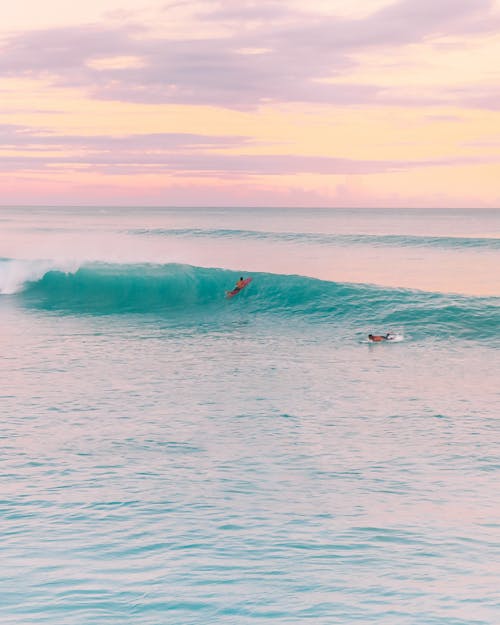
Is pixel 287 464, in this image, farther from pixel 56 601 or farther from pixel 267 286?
pixel 267 286

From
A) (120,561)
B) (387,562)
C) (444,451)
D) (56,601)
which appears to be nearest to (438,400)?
(444,451)

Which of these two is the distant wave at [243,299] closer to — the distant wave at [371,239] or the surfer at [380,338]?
the surfer at [380,338]

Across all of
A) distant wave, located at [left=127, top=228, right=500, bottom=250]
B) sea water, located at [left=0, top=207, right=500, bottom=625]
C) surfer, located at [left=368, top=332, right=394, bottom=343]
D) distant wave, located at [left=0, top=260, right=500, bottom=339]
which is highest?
distant wave, located at [left=127, top=228, right=500, bottom=250]

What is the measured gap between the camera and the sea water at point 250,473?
6562mm

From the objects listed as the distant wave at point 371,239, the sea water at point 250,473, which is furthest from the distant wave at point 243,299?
the distant wave at point 371,239

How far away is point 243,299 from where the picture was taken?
89.6 ft

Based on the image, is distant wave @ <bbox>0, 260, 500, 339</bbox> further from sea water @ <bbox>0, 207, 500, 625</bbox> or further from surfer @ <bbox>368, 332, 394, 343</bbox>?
surfer @ <bbox>368, 332, 394, 343</bbox>

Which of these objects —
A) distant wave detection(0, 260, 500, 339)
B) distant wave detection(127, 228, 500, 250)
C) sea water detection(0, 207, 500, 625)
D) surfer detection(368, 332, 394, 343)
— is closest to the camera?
sea water detection(0, 207, 500, 625)

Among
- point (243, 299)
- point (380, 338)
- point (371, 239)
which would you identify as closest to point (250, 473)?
point (380, 338)

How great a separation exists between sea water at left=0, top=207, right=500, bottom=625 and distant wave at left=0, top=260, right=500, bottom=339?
402 mm

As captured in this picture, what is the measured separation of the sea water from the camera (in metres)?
6.56

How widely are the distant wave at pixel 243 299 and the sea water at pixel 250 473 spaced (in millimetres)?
402

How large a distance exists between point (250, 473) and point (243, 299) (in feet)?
59.2

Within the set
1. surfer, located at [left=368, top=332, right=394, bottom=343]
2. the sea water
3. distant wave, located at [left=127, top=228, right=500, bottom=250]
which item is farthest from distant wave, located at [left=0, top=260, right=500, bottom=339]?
distant wave, located at [left=127, top=228, right=500, bottom=250]
